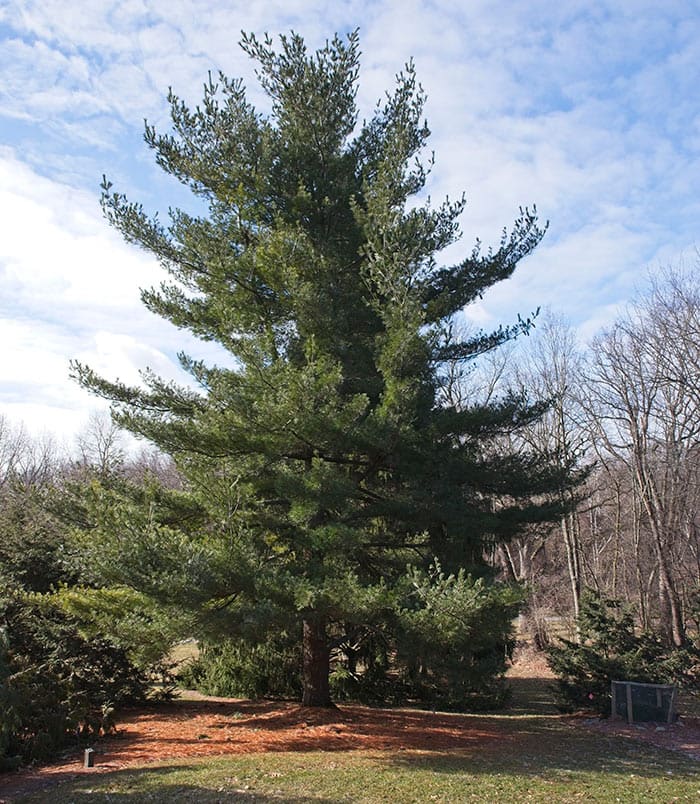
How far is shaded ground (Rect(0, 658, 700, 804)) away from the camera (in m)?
8.55

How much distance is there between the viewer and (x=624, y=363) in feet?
76.9

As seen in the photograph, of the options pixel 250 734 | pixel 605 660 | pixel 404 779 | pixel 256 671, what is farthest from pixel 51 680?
pixel 605 660

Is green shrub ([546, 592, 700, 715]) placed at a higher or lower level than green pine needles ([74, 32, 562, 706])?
lower

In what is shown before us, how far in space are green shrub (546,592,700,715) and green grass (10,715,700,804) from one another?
12.7ft

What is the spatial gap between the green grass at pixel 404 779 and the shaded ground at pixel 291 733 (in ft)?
1.68

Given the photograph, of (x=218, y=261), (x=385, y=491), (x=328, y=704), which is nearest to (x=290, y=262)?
(x=218, y=261)

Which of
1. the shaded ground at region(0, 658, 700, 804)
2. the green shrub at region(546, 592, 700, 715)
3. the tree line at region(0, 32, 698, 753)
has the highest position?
the tree line at region(0, 32, 698, 753)

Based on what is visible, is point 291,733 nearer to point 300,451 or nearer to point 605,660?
point 300,451

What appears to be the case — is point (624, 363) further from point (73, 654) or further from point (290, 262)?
point (73, 654)

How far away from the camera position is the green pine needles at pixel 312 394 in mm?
8336

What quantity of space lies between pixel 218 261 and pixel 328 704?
7896 mm

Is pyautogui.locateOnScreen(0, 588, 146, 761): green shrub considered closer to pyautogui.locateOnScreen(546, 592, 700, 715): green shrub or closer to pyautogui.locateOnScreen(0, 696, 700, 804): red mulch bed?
pyautogui.locateOnScreen(0, 696, 700, 804): red mulch bed

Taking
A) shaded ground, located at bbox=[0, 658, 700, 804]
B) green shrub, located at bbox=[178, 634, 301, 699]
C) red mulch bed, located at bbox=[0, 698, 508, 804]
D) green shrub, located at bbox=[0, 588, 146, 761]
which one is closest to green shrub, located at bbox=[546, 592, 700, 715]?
shaded ground, located at bbox=[0, 658, 700, 804]

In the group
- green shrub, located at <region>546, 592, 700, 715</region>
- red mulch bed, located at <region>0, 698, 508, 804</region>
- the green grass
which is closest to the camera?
the green grass
